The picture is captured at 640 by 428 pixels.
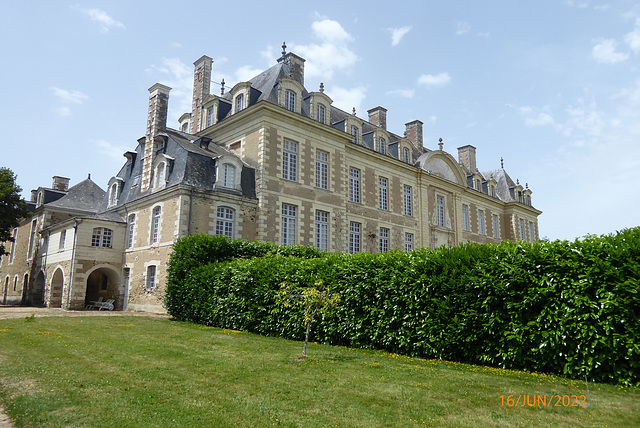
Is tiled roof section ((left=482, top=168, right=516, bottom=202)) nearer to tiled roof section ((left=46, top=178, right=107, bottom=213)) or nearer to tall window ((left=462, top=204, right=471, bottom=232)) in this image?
tall window ((left=462, top=204, right=471, bottom=232))

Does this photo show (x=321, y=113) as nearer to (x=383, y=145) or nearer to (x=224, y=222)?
(x=383, y=145)

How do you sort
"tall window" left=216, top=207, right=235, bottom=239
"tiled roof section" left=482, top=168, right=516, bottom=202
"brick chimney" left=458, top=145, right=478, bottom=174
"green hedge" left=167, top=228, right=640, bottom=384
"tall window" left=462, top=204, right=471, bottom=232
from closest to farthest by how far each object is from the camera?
"green hedge" left=167, top=228, right=640, bottom=384, "tall window" left=216, top=207, right=235, bottom=239, "tall window" left=462, top=204, right=471, bottom=232, "brick chimney" left=458, top=145, right=478, bottom=174, "tiled roof section" left=482, top=168, right=516, bottom=202

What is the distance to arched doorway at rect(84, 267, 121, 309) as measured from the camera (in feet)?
64.8

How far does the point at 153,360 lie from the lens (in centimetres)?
690

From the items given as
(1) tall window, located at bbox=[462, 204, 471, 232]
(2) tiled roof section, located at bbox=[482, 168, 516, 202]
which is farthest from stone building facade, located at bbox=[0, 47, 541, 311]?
(2) tiled roof section, located at bbox=[482, 168, 516, 202]

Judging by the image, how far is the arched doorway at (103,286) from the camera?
64.8 ft

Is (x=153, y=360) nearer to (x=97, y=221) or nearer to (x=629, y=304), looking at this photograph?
(x=629, y=304)

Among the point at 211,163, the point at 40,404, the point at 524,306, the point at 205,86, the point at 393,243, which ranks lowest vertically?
the point at 40,404

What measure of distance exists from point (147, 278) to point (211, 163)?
209 inches

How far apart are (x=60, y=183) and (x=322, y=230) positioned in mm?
19907

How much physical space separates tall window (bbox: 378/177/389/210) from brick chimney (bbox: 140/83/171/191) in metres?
11.4

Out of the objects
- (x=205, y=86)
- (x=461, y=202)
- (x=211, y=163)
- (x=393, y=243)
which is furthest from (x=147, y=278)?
(x=461, y=202)

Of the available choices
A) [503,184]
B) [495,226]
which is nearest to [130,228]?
[495,226]

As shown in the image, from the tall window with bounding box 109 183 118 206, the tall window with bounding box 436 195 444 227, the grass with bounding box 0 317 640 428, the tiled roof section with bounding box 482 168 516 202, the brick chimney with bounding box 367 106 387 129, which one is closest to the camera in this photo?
the grass with bounding box 0 317 640 428
